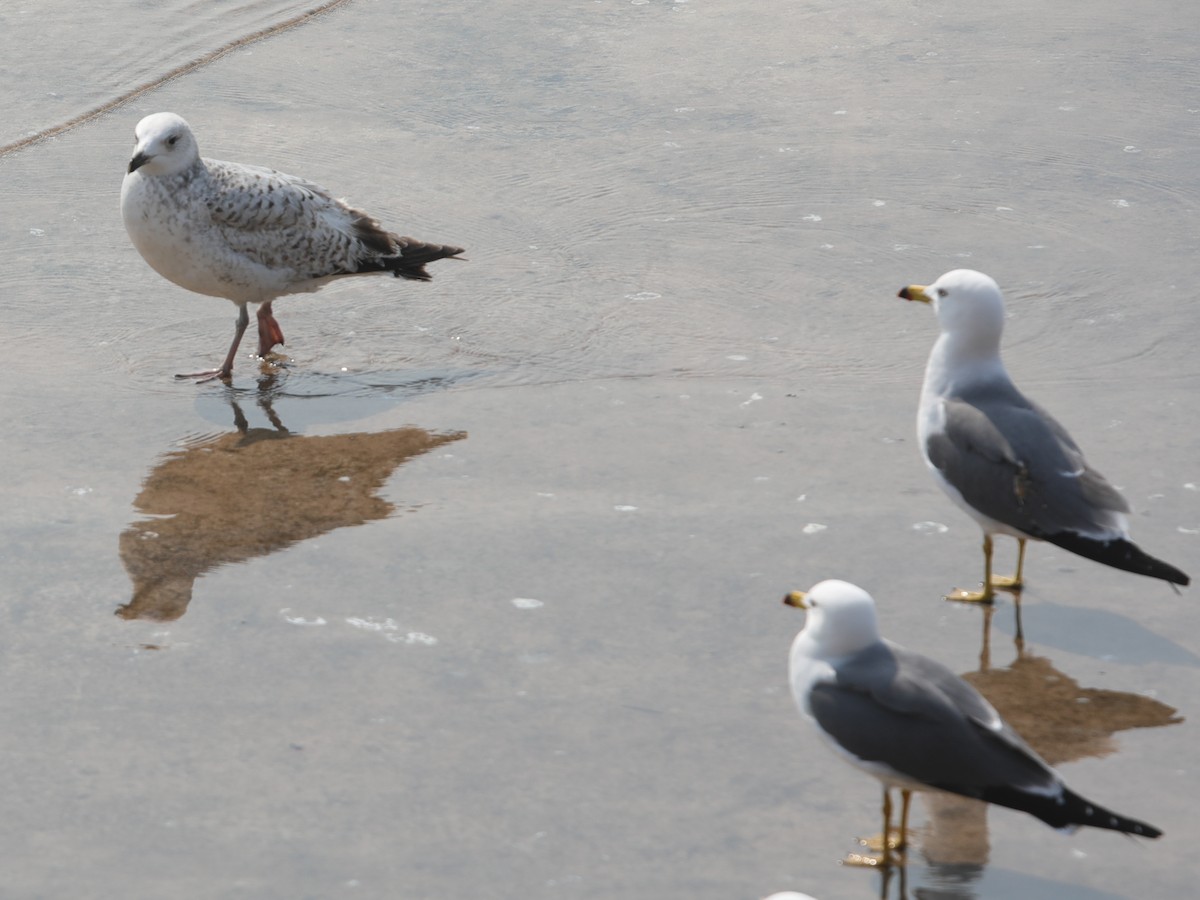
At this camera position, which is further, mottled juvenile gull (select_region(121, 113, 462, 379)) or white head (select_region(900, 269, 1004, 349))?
mottled juvenile gull (select_region(121, 113, 462, 379))

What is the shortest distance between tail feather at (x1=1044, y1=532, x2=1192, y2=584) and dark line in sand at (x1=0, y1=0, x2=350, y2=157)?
6.29 metres

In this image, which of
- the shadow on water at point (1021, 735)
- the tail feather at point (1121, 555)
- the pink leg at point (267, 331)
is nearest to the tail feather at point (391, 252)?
the pink leg at point (267, 331)

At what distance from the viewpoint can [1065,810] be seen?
359 centimetres

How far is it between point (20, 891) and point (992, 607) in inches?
116

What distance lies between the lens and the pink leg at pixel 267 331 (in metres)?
6.93

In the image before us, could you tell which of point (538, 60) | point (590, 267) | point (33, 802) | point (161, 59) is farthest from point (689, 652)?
point (161, 59)

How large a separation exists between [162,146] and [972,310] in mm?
3497

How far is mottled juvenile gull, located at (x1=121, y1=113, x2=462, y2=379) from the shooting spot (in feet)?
21.9

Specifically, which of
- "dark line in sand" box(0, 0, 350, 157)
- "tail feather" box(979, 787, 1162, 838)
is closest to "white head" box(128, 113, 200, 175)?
"dark line in sand" box(0, 0, 350, 157)

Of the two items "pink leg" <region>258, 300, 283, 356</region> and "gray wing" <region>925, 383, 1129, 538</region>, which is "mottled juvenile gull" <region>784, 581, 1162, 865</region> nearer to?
"gray wing" <region>925, 383, 1129, 538</region>

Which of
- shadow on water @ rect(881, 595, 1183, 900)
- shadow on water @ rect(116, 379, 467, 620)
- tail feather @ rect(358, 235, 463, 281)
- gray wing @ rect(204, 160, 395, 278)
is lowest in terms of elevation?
shadow on water @ rect(881, 595, 1183, 900)

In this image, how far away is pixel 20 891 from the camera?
3848mm

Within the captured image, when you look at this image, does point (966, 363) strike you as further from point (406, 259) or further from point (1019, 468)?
point (406, 259)

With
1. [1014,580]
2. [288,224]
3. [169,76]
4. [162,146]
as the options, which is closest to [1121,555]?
[1014,580]
